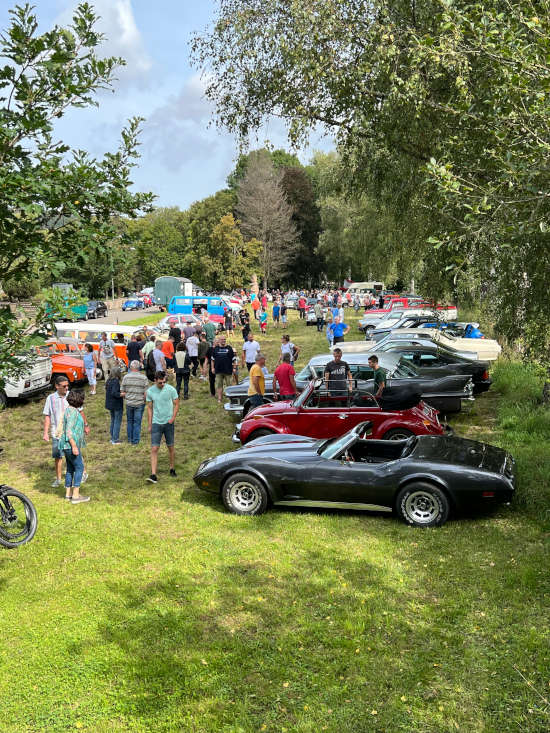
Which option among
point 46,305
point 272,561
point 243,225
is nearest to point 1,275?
point 46,305

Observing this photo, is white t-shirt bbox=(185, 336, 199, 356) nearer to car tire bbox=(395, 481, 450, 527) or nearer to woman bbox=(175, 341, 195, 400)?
woman bbox=(175, 341, 195, 400)

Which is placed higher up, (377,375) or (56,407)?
(377,375)

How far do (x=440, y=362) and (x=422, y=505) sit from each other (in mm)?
6791

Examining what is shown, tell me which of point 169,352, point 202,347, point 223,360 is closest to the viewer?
point 223,360

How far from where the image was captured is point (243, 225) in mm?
65125

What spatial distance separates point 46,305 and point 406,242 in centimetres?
1100

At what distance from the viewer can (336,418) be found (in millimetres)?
10266

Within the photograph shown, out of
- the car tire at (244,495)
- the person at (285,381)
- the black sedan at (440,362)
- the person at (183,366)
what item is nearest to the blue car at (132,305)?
the person at (183,366)

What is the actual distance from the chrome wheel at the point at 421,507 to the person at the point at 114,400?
652 centimetres

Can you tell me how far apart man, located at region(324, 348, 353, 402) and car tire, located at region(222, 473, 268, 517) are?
2.84 meters

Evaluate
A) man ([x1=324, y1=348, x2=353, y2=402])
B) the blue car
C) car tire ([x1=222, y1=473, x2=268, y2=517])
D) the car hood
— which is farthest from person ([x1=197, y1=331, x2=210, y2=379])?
the blue car

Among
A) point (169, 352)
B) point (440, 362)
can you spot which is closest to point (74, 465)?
point (169, 352)

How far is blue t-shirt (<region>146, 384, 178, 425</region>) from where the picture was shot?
9672 millimetres

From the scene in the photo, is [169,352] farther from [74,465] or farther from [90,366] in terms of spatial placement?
[74,465]
